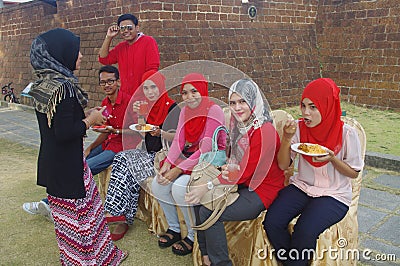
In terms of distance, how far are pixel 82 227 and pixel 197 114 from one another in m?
1.21

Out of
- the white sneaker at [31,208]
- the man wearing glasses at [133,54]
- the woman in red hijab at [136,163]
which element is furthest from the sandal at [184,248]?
the man wearing glasses at [133,54]

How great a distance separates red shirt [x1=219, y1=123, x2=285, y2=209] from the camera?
8.13 feet

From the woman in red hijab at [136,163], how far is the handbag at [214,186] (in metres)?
0.62

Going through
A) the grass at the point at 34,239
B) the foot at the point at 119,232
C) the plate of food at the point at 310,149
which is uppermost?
the plate of food at the point at 310,149

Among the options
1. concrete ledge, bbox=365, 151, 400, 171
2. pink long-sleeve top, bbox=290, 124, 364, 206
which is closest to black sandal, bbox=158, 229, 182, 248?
pink long-sleeve top, bbox=290, 124, 364, 206

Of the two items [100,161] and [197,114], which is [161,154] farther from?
[100,161]

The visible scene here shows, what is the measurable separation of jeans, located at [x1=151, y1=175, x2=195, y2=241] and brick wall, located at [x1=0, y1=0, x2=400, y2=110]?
13.0 feet

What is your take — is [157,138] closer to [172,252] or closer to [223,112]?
[223,112]

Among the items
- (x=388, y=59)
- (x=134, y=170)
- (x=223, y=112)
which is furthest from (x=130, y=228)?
(x=388, y=59)

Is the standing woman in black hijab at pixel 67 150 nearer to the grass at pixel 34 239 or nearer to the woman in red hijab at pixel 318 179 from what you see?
the grass at pixel 34 239

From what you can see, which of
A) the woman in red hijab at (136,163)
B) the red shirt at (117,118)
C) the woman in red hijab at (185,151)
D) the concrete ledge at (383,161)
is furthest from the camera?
the concrete ledge at (383,161)

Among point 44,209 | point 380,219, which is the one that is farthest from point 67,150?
point 380,219

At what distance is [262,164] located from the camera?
251 centimetres

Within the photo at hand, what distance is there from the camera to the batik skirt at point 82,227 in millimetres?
2574
